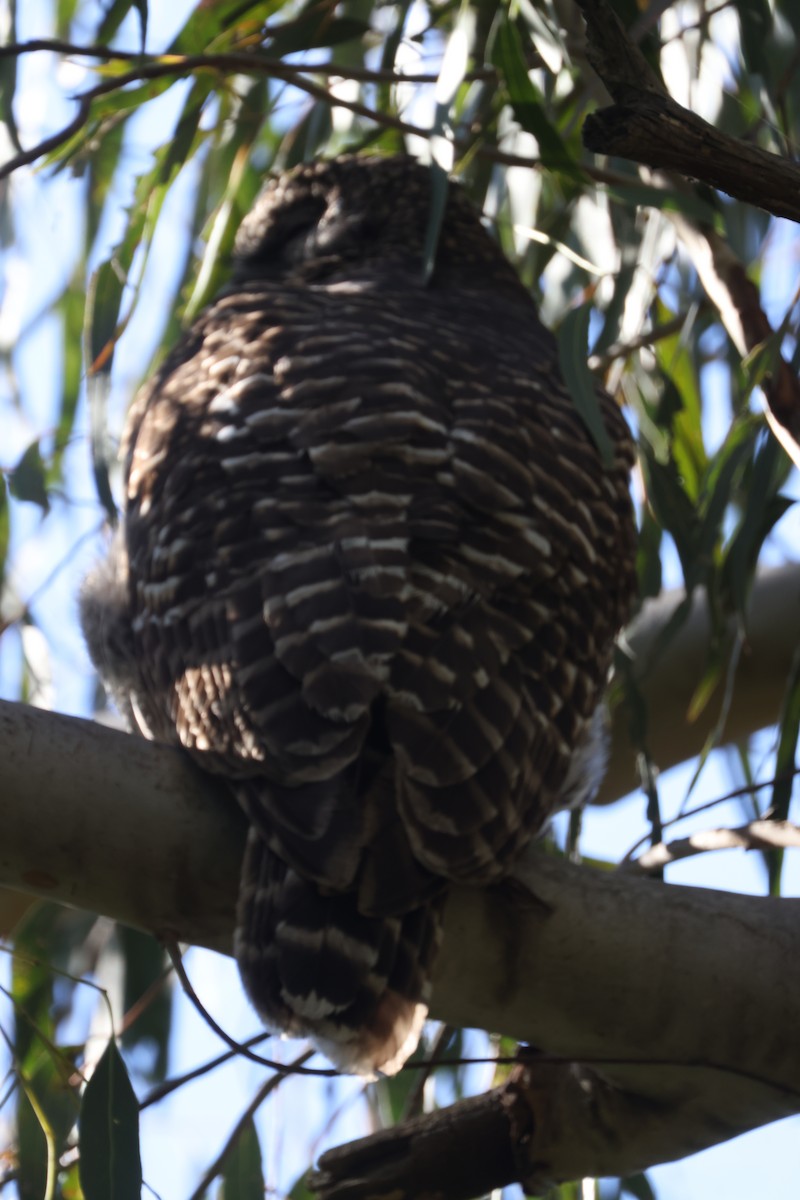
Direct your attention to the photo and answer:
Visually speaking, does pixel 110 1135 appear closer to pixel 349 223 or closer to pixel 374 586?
pixel 374 586

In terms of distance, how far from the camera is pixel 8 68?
8.35 feet

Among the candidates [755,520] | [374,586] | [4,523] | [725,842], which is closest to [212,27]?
[4,523]

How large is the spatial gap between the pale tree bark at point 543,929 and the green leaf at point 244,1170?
0.53 metres

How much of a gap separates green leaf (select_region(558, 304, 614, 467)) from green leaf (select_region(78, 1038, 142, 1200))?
3.04 ft

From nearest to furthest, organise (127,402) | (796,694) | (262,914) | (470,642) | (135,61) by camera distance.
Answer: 1. (262,914)
2. (470,642)
3. (796,694)
4. (135,61)
5. (127,402)

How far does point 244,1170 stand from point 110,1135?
0.34 metres

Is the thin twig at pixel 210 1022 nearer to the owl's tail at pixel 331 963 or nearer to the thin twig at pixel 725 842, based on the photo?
the owl's tail at pixel 331 963

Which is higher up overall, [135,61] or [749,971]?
[135,61]

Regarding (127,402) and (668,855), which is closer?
(668,855)

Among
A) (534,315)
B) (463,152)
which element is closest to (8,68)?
(463,152)

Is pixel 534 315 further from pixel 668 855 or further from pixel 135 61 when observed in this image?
pixel 668 855

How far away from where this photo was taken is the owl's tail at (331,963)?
5.07ft

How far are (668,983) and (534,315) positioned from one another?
5.83ft

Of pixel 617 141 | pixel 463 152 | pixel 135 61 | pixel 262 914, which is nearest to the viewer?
pixel 617 141
